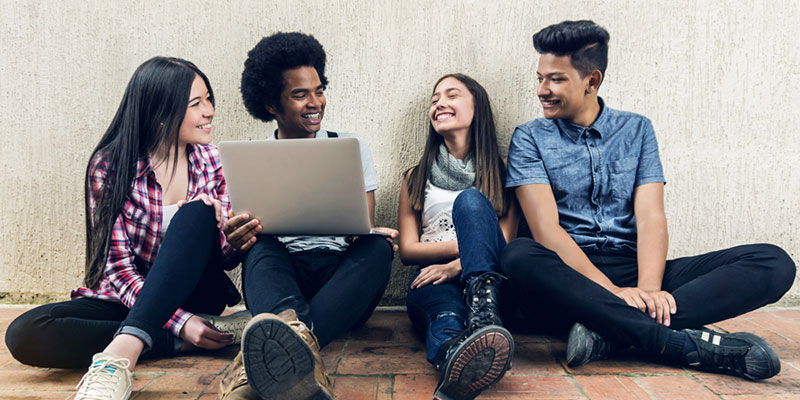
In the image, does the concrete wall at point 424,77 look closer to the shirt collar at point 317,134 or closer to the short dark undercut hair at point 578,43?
the shirt collar at point 317,134

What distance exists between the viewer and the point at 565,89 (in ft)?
7.22

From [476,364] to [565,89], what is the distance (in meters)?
1.28

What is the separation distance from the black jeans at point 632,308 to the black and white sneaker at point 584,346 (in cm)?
3

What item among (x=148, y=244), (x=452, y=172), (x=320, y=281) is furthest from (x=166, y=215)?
(x=452, y=172)

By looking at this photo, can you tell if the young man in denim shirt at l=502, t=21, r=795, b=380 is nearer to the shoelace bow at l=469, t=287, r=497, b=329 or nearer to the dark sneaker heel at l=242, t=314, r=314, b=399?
the shoelace bow at l=469, t=287, r=497, b=329

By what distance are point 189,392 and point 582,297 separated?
1278 millimetres

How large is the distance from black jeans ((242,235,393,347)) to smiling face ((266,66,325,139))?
1.92 feet

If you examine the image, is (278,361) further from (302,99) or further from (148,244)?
(302,99)

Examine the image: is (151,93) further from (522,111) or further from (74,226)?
(522,111)

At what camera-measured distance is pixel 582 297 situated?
1759 millimetres

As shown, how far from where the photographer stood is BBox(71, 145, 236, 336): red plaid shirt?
6.15ft

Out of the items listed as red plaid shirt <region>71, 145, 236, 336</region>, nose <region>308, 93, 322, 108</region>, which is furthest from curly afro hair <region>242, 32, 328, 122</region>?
red plaid shirt <region>71, 145, 236, 336</region>

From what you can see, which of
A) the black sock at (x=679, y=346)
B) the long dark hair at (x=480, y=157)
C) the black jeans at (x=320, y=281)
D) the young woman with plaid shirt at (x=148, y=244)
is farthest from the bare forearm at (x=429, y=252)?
the black sock at (x=679, y=346)

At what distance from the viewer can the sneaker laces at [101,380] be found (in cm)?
140
